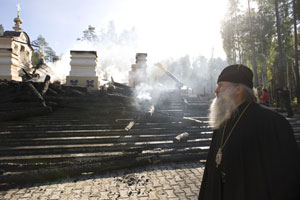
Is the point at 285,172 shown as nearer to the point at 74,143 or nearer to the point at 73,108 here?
the point at 74,143

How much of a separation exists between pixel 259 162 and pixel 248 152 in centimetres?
11

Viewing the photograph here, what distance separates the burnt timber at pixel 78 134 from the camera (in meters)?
4.85

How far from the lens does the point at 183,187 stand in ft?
13.4

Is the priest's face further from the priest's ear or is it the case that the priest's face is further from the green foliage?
the green foliage

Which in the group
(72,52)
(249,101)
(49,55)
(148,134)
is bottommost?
(148,134)

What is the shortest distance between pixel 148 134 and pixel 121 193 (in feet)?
12.0

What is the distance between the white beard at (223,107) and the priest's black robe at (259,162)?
20 centimetres

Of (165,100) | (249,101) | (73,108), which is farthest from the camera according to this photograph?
(165,100)

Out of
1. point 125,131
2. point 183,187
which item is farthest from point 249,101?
point 125,131

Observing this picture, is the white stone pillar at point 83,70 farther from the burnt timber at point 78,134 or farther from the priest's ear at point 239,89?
the priest's ear at point 239,89

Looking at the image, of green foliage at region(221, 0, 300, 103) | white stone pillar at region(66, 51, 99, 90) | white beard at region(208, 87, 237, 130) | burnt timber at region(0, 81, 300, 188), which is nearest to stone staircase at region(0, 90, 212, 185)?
burnt timber at region(0, 81, 300, 188)

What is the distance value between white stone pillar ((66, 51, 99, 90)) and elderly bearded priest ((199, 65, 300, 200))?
11.4m

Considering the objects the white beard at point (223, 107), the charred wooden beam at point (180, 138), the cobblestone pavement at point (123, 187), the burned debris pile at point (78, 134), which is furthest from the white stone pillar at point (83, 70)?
the white beard at point (223, 107)

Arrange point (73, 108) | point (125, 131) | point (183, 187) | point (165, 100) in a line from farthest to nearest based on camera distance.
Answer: point (165, 100)
point (73, 108)
point (125, 131)
point (183, 187)
